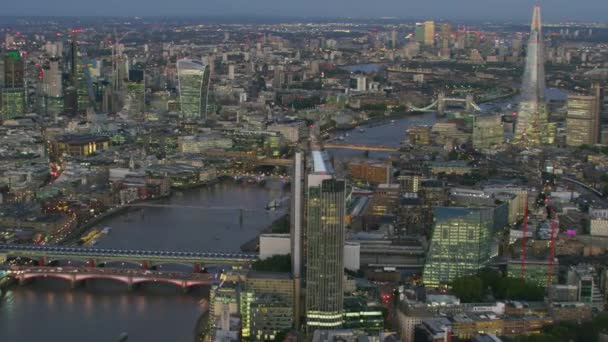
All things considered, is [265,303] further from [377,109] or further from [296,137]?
[377,109]

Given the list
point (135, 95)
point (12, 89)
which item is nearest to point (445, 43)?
point (135, 95)

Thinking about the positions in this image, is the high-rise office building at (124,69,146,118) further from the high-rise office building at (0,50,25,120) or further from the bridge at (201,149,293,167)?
the bridge at (201,149,293,167)

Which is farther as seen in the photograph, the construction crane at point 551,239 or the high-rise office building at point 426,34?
the high-rise office building at point 426,34

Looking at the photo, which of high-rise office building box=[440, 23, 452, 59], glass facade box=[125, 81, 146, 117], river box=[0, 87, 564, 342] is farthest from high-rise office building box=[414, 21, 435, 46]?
river box=[0, 87, 564, 342]

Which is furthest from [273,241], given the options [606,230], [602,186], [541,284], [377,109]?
[377,109]

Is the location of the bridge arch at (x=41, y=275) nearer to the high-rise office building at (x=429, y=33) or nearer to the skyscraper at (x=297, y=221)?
the skyscraper at (x=297, y=221)

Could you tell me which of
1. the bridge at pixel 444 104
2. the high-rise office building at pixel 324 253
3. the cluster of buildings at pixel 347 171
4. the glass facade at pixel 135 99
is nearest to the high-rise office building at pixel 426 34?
the cluster of buildings at pixel 347 171

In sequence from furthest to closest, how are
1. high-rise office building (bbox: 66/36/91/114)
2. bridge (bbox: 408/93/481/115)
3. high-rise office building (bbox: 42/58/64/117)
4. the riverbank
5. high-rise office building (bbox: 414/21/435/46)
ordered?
high-rise office building (bbox: 414/21/435/46) < bridge (bbox: 408/93/481/115) < high-rise office building (bbox: 66/36/91/114) < high-rise office building (bbox: 42/58/64/117) < the riverbank
